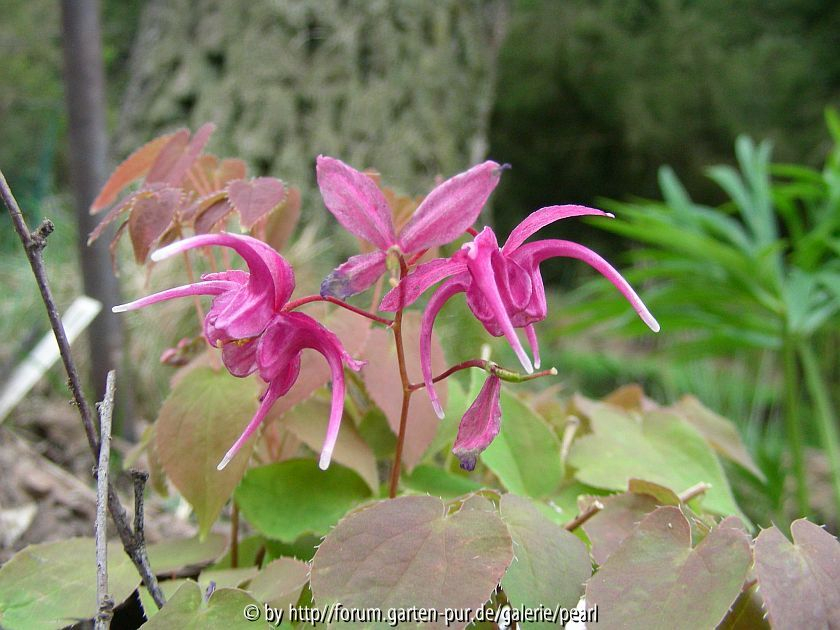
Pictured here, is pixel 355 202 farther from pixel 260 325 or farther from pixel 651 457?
pixel 651 457

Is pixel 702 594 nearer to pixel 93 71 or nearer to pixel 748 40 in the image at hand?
pixel 93 71

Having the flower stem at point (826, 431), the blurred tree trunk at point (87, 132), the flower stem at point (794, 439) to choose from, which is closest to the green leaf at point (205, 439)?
the blurred tree trunk at point (87, 132)

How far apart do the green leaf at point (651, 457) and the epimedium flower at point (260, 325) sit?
0.78 ft

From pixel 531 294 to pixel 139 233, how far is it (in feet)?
0.76

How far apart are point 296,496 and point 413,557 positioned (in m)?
0.19

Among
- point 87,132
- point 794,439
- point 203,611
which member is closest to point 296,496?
point 203,611

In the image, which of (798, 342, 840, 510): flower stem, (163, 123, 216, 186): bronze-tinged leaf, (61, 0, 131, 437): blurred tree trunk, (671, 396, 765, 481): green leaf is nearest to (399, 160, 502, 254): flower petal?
(163, 123, 216, 186): bronze-tinged leaf

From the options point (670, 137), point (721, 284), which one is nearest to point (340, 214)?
point (721, 284)

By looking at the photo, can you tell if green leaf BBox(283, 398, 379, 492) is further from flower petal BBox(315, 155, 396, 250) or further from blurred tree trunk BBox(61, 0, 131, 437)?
blurred tree trunk BBox(61, 0, 131, 437)

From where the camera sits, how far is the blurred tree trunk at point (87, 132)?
3.26 feet

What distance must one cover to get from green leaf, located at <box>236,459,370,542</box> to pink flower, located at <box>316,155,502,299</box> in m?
0.21

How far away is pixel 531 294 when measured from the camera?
12.4 inches

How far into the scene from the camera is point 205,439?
0.42 m

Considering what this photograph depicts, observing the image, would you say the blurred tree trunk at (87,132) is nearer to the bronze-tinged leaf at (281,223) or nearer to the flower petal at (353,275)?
the bronze-tinged leaf at (281,223)
